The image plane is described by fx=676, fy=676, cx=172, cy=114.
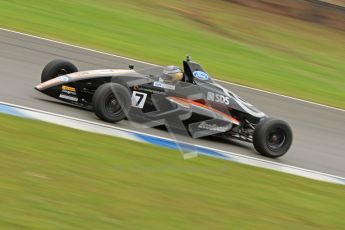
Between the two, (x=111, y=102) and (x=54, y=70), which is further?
(x=54, y=70)

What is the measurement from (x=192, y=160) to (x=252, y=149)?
2.15 m

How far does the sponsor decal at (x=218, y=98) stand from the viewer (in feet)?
34.1

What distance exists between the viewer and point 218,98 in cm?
1045

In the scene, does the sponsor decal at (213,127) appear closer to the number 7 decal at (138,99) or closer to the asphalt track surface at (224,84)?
the asphalt track surface at (224,84)

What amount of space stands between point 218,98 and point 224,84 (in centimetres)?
508

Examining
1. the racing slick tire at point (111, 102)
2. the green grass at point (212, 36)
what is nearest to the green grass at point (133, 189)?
the racing slick tire at point (111, 102)

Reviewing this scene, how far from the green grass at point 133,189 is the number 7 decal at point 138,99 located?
A: 1128mm

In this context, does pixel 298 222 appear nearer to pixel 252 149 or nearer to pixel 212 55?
pixel 252 149

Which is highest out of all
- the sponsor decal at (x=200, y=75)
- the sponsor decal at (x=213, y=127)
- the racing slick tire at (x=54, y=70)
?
the sponsor decal at (x=200, y=75)

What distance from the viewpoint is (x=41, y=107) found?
986 cm

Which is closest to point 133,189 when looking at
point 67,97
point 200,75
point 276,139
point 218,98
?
point 67,97

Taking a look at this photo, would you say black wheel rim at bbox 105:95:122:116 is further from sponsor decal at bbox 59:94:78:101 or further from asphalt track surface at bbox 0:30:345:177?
sponsor decal at bbox 59:94:78:101

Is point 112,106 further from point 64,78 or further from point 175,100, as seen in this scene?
point 175,100

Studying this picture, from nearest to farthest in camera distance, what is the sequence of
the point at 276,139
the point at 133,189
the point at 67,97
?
the point at 133,189 → the point at 67,97 → the point at 276,139
